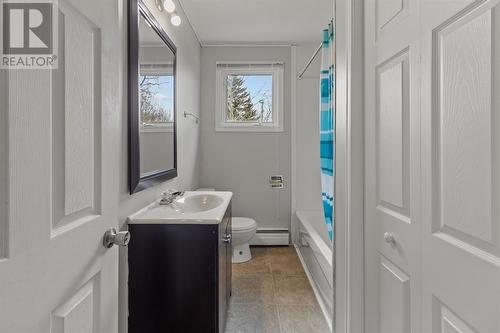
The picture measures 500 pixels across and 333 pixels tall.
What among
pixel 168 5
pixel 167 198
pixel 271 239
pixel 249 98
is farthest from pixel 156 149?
pixel 271 239

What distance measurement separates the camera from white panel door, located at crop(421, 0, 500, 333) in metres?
0.61

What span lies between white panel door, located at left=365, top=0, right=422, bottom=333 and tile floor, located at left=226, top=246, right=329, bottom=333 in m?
0.82

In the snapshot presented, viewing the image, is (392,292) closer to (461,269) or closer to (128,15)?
(461,269)

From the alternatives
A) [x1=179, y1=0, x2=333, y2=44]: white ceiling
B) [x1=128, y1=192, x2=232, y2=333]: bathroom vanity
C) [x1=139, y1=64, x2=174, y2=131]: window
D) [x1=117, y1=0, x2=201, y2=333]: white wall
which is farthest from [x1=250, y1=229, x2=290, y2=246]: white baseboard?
[x1=179, y1=0, x2=333, y2=44]: white ceiling

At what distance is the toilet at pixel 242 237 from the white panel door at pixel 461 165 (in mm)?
1914

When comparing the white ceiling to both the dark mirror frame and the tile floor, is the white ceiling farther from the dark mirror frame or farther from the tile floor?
the tile floor

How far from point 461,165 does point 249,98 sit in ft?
9.59

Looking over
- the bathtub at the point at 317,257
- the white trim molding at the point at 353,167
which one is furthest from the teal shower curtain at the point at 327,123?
the white trim molding at the point at 353,167

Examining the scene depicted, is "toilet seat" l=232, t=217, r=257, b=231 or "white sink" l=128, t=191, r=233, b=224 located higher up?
"white sink" l=128, t=191, r=233, b=224

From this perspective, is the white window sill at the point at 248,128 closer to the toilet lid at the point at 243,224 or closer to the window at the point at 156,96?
the toilet lid at the point at 243,224

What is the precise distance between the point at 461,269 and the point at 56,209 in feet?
3.19

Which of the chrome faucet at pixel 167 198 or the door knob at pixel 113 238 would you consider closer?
the door knob at pixel 113 238

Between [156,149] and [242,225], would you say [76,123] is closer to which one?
[156,149]

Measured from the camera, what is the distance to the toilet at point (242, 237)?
2646mm
